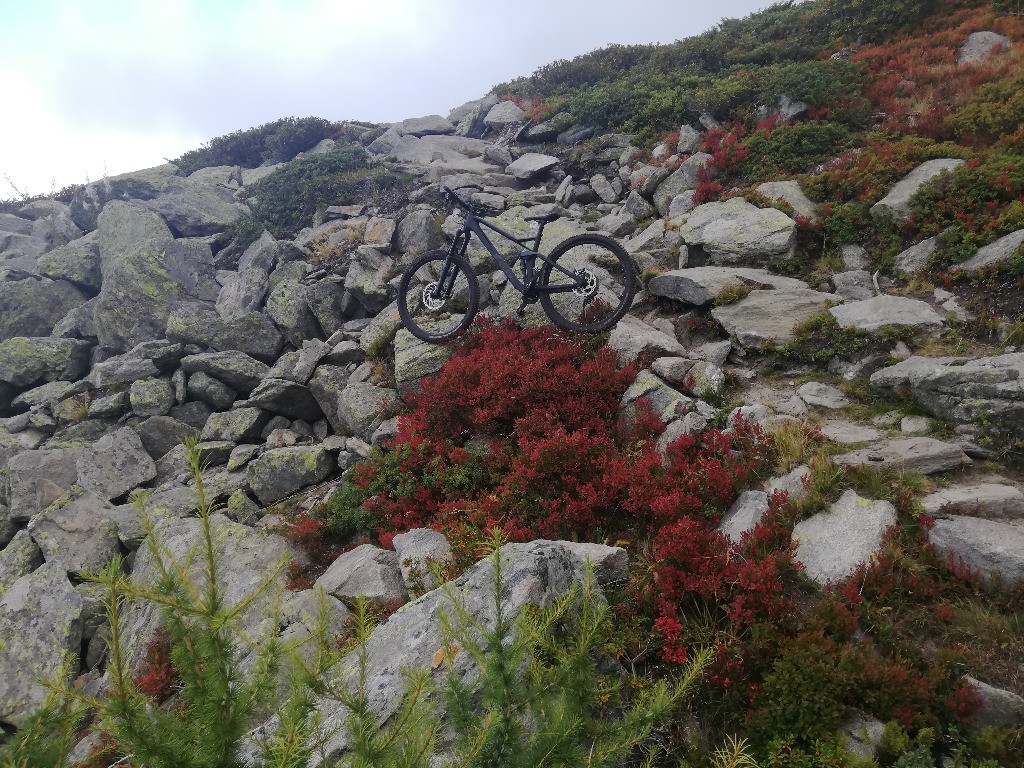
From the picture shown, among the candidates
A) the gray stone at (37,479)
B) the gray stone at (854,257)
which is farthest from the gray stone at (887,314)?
the gray stone at (37,479)

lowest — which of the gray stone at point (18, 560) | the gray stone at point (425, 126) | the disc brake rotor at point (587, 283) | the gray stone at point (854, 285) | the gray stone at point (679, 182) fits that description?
the gray stone at point (18, 560)

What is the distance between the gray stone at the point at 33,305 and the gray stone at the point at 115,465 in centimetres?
883

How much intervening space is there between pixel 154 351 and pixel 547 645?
12.8 metres

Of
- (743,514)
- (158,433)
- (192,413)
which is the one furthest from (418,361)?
(743,514)

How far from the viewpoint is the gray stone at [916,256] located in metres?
8.66

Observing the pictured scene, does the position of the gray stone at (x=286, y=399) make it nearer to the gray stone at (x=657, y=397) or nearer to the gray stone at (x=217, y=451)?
the gray stone at (x=217, y=451)

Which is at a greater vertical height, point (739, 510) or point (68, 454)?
point (68, 454)

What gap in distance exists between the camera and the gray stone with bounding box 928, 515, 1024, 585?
13.8 feet

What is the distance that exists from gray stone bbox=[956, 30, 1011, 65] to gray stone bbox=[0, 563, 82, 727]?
21380 mm

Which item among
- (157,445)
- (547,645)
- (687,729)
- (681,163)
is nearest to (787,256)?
(681,163)

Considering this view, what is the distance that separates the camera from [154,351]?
12.0m

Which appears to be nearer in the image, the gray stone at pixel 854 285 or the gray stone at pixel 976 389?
the gray stone at pixel 976 389

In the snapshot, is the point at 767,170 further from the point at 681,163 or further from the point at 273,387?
the point at 273,387

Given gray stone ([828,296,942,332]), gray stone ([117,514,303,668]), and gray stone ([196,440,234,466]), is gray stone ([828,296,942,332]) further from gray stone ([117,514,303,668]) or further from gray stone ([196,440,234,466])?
gray stone ([196,440,234,466])
